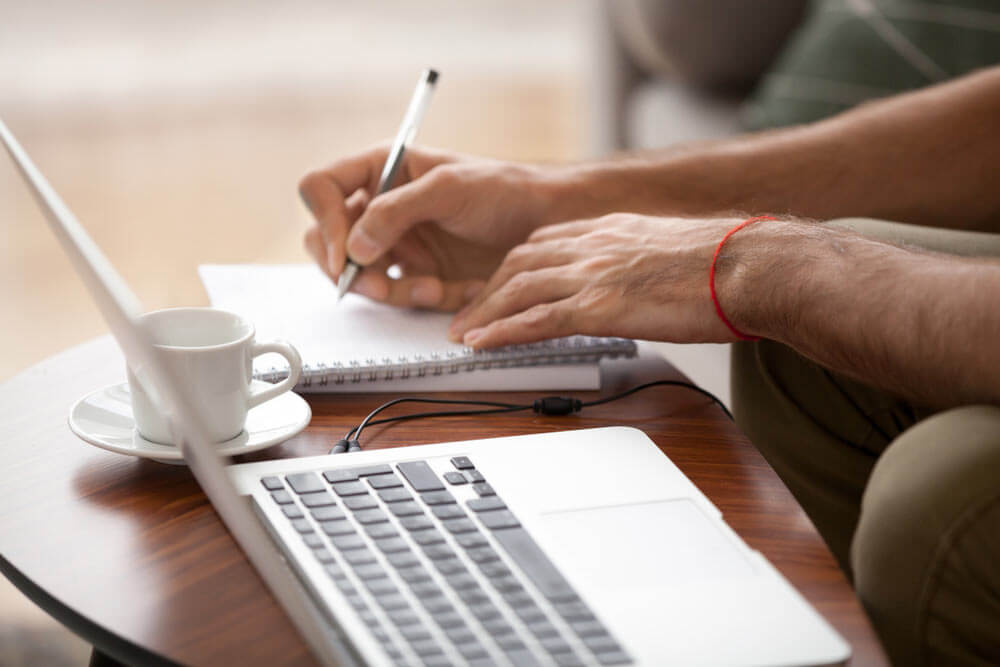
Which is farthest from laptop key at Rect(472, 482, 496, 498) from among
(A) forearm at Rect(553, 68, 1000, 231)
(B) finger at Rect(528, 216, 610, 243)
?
(A) forearm at Rect(553, 68, 1000, 231)

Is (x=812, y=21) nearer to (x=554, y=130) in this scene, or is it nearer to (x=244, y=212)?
(x=244, y=212)

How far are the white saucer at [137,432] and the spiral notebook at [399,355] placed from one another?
0.05 metres

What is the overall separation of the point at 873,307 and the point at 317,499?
0.36m

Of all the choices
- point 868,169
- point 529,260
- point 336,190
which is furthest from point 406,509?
point 868,169

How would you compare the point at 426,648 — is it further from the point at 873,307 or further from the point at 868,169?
the point at 868,169

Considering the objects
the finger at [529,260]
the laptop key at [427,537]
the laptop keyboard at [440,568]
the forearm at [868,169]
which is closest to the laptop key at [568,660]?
the laptop keyboard at [440,568]

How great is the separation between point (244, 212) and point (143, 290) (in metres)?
0.55

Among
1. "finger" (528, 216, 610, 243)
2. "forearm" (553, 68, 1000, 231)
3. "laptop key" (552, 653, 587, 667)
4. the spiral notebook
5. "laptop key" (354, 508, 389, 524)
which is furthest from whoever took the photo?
"forearm" (553, 68, 1000, 231)

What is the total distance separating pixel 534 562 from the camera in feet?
1.72

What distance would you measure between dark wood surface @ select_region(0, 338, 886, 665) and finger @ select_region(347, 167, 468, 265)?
190 mm

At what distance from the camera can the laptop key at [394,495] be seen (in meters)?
0.58

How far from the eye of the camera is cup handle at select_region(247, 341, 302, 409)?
681mm

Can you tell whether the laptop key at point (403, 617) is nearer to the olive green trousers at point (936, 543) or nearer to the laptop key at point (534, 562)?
the laptop key at point (534, 562)

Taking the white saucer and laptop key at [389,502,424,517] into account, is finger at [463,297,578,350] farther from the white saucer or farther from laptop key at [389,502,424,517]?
laptop key at [389,502,424,517]
